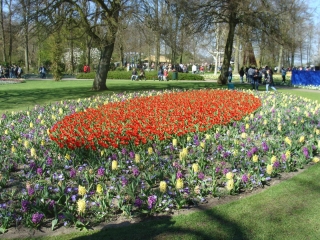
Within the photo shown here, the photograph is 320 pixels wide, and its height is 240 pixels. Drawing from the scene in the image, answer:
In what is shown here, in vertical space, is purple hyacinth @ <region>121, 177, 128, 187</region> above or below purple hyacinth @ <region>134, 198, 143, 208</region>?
above

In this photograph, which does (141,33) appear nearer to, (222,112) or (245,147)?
(222,112)

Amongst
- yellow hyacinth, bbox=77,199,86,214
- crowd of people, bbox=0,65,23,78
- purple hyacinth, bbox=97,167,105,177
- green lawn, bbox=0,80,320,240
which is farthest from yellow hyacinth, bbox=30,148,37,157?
crowd of people, bbox=0,65,23,78

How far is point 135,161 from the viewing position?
4.90 metres

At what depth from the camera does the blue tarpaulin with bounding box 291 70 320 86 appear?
23.8 metres

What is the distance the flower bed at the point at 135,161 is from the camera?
148 inches

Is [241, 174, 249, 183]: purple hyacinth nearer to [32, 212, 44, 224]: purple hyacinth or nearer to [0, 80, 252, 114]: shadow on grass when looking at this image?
[32, 212, 44, 224]: purple hyacinth

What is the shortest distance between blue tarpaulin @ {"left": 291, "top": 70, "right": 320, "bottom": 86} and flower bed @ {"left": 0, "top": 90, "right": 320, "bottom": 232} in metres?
17.2

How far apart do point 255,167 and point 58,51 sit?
95.7 feet

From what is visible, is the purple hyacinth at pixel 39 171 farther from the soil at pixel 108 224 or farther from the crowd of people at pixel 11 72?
the crowd of people at pixel 11 72

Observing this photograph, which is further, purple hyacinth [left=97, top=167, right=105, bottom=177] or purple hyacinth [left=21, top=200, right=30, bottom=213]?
purple hyacinth [left=97, top=167, right=105, bottom=177]

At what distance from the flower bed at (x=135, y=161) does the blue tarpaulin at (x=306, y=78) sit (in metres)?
17.2

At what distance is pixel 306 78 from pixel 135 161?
22672mm

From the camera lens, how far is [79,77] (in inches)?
1427

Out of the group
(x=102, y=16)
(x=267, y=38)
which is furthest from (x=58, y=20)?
(x=267, y=38)
